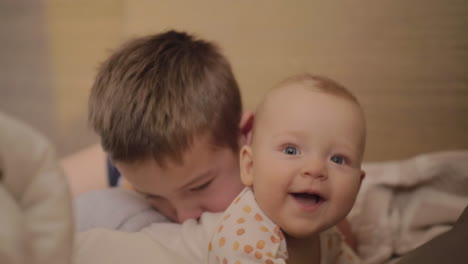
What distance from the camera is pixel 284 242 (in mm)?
657

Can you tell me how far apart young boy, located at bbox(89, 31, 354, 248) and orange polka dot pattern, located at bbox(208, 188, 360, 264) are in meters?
0.16

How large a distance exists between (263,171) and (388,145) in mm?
995

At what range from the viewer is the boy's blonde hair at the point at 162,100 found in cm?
81

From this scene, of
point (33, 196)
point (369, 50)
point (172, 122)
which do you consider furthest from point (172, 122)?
point (369, 50)

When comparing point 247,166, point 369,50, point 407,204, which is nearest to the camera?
point 247,166

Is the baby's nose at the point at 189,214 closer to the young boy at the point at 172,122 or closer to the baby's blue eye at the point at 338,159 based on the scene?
the young boy at the point at 172,122

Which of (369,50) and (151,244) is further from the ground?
(369,50)

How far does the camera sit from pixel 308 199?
623mm

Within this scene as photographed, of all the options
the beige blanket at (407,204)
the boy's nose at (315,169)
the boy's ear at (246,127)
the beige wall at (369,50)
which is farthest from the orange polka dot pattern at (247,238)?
the beige wall at (369,50)

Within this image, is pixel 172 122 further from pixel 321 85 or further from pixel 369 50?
Result: pixel 369 50

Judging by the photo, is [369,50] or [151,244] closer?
[151,244]

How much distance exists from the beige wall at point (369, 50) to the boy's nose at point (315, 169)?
0.96m

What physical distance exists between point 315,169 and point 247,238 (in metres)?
0.13

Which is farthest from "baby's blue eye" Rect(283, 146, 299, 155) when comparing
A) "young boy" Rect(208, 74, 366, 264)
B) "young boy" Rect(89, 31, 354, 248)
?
"young boy" Rect(89, 31, 354, 248)
